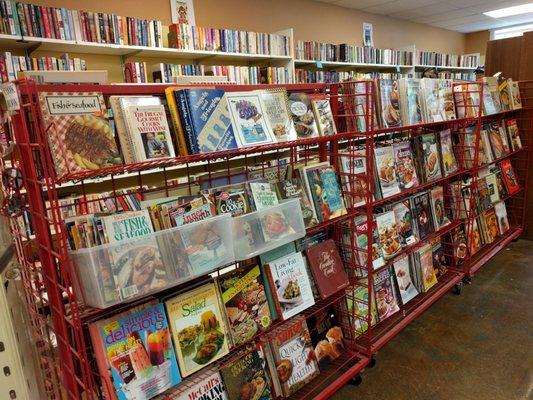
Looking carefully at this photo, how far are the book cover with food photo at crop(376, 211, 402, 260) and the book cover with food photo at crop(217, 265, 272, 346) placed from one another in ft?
2.92

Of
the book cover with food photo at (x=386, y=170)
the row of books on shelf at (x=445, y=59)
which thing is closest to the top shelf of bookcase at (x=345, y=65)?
the row of books on shelf at (x=445, y=59)

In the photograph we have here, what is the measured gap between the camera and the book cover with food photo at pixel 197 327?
1281 millimetres

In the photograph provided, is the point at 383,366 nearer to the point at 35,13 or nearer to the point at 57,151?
the point at 57,151

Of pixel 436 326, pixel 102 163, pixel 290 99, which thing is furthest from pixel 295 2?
pixel 102 163

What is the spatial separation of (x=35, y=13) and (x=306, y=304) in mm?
2640

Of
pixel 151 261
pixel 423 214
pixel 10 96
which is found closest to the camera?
pixel 10 96

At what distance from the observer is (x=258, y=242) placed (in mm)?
1430

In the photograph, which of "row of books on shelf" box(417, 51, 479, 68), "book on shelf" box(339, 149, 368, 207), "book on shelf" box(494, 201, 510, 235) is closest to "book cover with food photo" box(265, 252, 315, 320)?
"book on shelf" box(339, 149, 368, 207)

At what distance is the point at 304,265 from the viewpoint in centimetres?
171

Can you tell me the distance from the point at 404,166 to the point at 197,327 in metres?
1.57

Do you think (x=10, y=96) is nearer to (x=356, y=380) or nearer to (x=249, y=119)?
(x=249, y=119)

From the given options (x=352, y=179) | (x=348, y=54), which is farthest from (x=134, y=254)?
(x=348, y=54)

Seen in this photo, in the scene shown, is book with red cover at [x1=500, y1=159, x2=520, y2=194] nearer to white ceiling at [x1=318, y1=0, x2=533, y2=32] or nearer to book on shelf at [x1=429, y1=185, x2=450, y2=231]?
book on shelf at [x1=429, y1=185, x2=450, y2=231]

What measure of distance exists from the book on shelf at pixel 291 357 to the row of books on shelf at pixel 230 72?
217 cm
